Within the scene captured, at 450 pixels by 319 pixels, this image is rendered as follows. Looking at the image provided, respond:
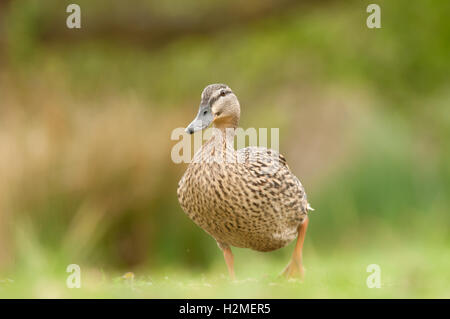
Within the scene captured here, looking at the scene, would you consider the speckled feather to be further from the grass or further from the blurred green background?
the blurred green background

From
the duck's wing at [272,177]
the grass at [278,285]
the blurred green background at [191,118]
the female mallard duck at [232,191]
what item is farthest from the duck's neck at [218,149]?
the blurred green background at [191,118]

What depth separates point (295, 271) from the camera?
6371 mm

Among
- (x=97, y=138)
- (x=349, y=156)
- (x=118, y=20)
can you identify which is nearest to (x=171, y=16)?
(x=118, y=20)

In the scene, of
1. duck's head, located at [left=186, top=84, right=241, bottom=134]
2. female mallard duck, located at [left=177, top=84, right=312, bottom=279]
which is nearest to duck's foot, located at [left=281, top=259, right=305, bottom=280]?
female mallard duck, located at [left=177, top=84, right=312, bottom=279]

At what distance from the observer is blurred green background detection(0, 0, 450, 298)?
31.6ft

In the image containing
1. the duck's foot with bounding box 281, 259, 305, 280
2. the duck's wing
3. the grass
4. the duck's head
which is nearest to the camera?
the grass

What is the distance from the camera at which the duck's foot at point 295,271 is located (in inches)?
248

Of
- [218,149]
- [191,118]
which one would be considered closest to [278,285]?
[218,149]

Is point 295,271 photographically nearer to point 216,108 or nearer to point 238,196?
point 238,196

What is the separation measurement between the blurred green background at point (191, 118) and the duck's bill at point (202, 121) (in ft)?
6.33

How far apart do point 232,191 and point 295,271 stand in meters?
1.02

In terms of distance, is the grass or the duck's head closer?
the grass

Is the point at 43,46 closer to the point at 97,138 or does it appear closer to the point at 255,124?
the point at 97,138

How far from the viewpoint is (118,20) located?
12266mm
